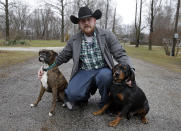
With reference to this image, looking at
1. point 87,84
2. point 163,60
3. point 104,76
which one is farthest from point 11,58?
point 163,60

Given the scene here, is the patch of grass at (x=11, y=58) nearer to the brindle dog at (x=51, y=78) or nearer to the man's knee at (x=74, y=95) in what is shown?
the brindle dog at (x=51, y=78)

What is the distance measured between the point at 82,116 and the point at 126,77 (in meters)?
1.13

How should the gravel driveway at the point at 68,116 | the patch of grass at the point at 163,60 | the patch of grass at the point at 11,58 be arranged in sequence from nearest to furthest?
the gravel driveway at the point at 68,116
the patch of grass at the point at 11,58
the patch of grass at the point at 163,60

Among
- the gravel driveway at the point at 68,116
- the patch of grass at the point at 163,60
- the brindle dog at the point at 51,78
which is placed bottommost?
the gravel driveway at the point at 68,116

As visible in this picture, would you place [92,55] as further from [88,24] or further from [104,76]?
[88,24]

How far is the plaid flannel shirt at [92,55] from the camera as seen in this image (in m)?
3.24

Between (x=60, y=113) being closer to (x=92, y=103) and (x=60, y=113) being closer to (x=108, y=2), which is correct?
(x=92, y=103)

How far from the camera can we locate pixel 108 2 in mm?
40062

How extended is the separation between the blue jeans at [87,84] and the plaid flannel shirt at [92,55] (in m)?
0.13

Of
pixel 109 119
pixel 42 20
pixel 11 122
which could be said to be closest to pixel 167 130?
pixel 109 119

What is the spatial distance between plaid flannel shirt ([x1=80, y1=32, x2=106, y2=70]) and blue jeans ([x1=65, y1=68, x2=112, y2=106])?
0.13m

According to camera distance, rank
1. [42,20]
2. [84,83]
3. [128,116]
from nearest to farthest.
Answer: [128,116] → [84,83] → [42,20]

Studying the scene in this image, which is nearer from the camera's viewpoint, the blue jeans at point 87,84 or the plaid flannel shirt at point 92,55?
the blue jeans at point 87,84

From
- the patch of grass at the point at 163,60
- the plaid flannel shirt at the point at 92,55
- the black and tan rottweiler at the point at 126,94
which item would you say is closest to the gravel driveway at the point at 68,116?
the black and tan rottweiler at the point at 126,94
